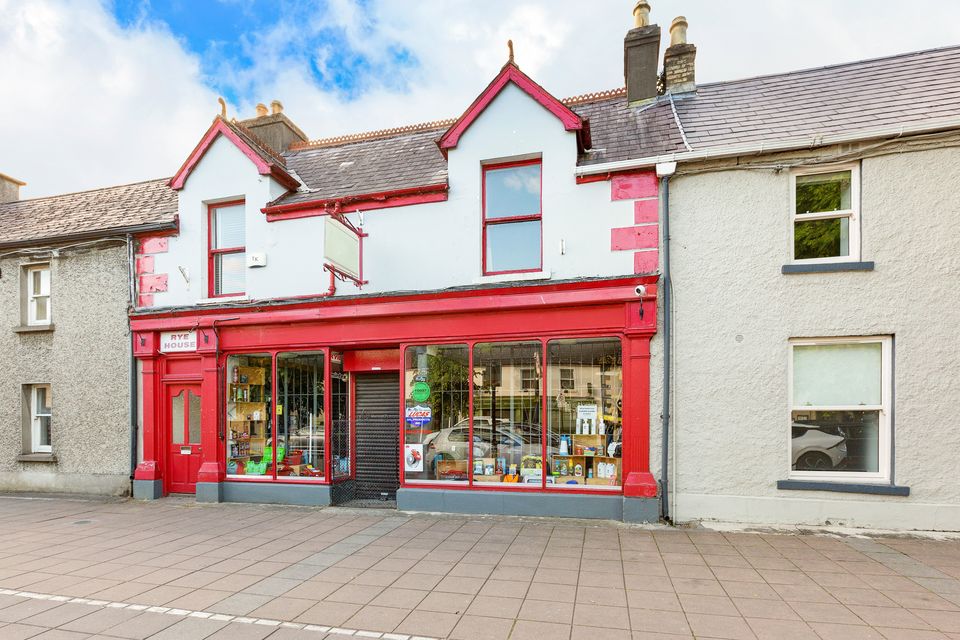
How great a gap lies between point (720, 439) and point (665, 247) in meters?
2.97

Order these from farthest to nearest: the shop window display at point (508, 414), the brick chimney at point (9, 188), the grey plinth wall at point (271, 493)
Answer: the brick chimney at point (9, 188), the grey plinth wall at point (271, 493), the shop window display at point (508, 414)

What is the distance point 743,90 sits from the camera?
8.95 meters

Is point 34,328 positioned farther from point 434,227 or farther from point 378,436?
point 434,227

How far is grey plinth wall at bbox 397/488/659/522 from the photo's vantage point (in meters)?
7.23

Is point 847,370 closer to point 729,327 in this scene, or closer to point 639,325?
point 729,327

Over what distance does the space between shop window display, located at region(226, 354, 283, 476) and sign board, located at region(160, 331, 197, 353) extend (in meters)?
0.79

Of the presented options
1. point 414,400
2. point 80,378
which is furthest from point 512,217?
point 80,378

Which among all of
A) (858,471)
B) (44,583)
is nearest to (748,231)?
(858,471)

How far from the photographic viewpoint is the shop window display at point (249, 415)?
→ 9281 mm

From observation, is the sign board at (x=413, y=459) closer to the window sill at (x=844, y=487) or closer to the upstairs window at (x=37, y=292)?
the window sill at (x=844, y=487)

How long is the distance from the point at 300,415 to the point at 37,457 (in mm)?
6065

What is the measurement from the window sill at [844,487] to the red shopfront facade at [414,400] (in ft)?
6.17

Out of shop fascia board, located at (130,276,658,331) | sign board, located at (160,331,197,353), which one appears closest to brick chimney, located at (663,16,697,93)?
shop fascia board, located at (130,276,658,331)

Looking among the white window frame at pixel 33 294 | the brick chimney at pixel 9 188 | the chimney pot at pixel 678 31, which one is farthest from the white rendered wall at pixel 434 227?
the brick chimney at pixel 9 188
